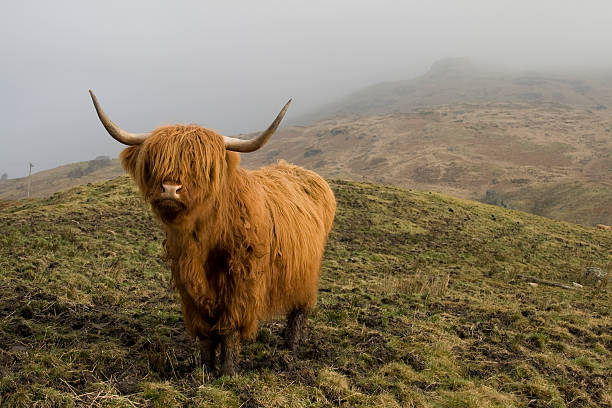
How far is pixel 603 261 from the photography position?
16.4 m

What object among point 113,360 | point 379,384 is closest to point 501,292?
point 379,384

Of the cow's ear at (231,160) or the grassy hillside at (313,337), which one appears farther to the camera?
the cow's ear at (231,160)

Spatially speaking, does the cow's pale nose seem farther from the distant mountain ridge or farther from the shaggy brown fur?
the distant mountain ridge

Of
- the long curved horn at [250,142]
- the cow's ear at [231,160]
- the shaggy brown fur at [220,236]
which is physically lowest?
the shaggy brown fur at [220,236]

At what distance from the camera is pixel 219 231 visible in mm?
3633

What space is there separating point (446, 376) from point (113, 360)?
3752 millimetres

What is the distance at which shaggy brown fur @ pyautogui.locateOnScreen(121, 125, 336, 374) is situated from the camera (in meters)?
3.14

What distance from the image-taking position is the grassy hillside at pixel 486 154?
51.7 m

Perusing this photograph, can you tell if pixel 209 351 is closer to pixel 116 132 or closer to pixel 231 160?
pixel 231 160

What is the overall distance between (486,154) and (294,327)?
272 feet

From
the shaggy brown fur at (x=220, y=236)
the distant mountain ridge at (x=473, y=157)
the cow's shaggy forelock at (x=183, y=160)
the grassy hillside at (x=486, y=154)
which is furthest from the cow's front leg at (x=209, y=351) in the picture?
the distant mountain ridge at (x=473, y=157)

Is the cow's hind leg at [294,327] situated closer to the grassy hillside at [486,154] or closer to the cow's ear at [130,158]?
the cow's ear at [130,158]

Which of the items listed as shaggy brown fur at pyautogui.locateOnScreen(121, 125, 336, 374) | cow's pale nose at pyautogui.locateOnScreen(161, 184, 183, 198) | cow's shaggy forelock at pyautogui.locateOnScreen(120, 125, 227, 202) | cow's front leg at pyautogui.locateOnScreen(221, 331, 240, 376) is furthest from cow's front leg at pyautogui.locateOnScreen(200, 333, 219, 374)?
cow's pale nose at pyautogui.locateOnScreen(161, 184, 183, 198)

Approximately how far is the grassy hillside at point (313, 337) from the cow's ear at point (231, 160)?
1.93 metres
